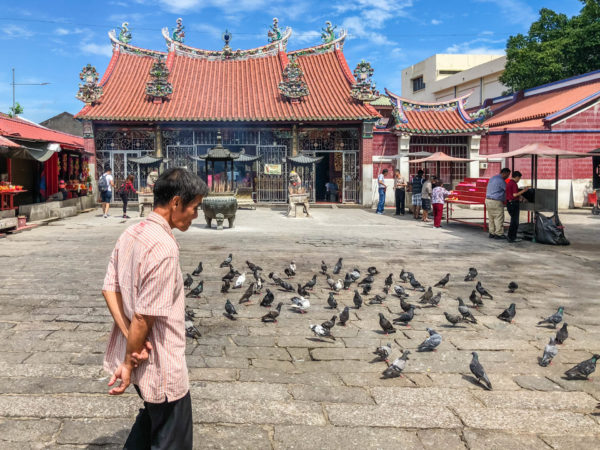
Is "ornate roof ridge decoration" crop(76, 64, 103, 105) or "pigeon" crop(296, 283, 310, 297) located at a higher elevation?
"ornate roof ridge decoration" crop(76, 64, 103, 105)

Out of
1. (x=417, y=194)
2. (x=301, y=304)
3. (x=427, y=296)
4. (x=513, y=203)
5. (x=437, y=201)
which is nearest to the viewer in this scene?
(x=301, y=304)

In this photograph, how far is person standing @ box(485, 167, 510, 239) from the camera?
1285 centimetres

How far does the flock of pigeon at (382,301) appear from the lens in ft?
14.2

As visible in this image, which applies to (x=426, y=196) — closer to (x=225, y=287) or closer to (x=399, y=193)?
(x=399, y=193)

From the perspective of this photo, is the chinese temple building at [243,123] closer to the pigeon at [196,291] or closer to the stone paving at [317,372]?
the stone paving at [317,372]

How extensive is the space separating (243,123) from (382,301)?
16849 millimetres

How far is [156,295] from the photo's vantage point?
2.27m

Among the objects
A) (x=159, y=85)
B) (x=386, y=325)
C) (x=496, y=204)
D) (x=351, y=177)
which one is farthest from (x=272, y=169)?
(x=386, y=325)

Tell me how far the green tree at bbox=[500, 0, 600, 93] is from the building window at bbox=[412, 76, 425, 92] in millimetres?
18798

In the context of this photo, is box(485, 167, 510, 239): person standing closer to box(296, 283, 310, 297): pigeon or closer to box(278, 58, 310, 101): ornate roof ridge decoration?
box(296, 283, 310, 297): pigeon

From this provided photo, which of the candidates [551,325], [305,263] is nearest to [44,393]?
[551,325]

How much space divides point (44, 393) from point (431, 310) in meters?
4.34

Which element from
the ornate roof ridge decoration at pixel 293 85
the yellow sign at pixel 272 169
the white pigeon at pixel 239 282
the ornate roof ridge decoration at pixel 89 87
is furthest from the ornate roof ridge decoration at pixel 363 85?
the white pigeon at pixel 239 282

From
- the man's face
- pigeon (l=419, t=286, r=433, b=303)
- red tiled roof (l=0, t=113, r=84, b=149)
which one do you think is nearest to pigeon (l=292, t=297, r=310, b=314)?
pigeon (l=419, t=286, r=433, b=303)
